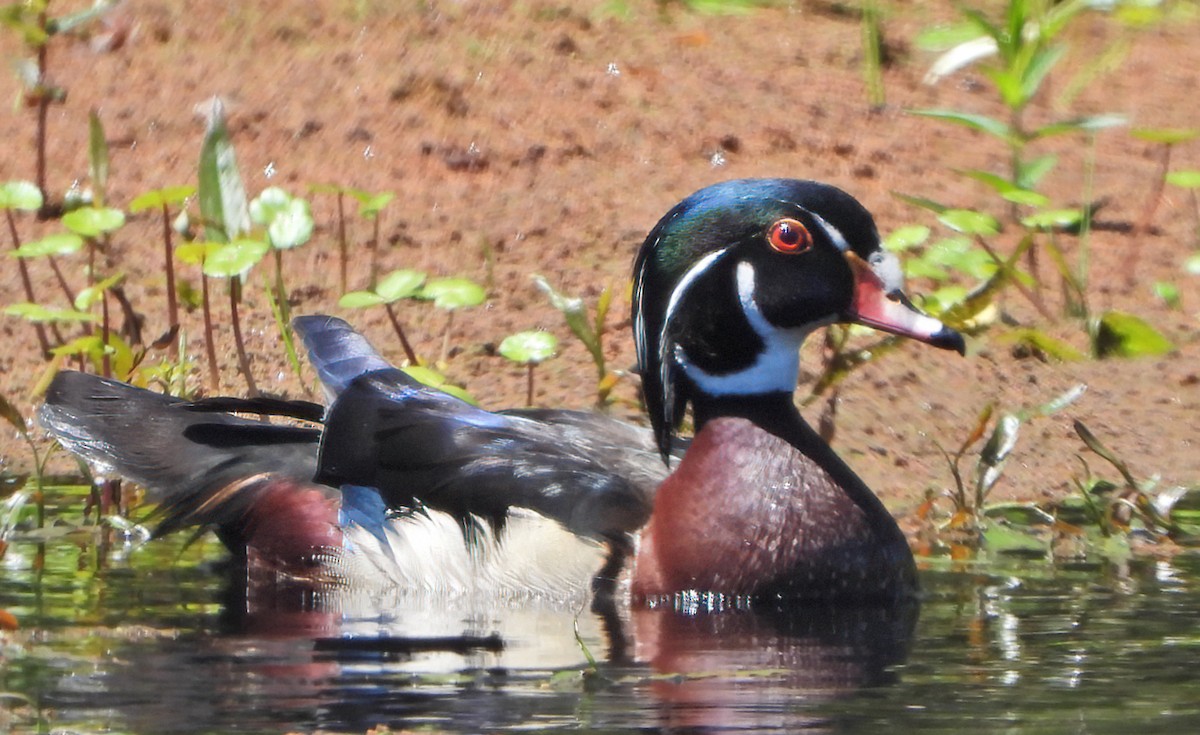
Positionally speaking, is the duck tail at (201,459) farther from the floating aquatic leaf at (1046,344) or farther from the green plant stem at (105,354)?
the floating aquatic leaf at (1046,344)

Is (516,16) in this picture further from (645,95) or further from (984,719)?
(984,719)

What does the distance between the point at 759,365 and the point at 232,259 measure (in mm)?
1836


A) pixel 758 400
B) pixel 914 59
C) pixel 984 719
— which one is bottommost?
pixel 984 719

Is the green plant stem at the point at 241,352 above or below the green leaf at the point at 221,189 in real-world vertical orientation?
below

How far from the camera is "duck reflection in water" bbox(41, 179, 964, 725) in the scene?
5.55 meters

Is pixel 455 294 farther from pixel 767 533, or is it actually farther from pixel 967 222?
pixel 967 222

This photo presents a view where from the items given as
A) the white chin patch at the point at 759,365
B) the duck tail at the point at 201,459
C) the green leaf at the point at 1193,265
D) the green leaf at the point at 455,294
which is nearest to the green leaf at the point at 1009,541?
the white chin patch at the point at 759,365

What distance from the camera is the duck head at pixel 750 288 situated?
19.0 ft

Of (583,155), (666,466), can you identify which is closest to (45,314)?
(666,466)

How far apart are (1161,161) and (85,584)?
586cm

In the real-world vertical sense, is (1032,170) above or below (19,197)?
above

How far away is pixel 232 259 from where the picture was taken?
266 inches

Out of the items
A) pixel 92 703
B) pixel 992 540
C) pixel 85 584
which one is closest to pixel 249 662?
pixel 92 703

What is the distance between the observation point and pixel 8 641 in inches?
190
